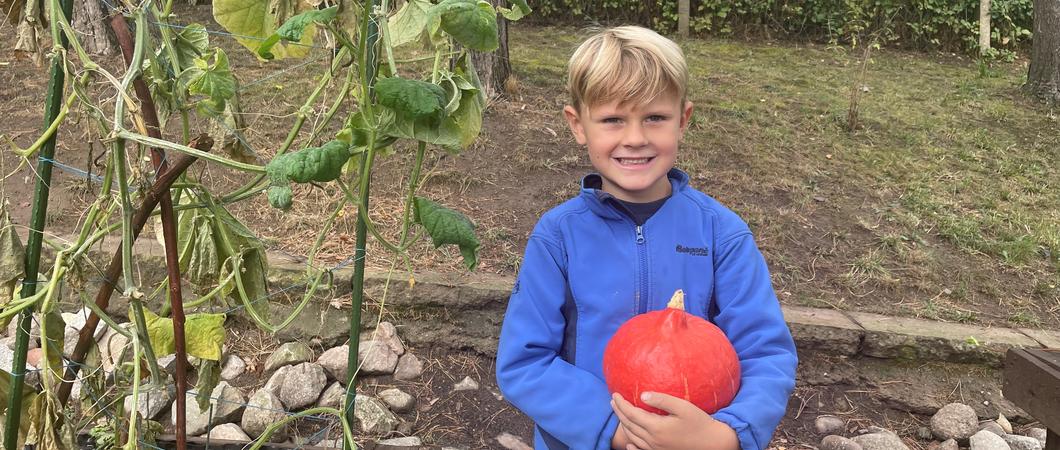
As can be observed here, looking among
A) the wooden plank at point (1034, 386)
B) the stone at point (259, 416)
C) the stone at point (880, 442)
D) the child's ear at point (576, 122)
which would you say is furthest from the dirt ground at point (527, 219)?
the child's ear at point (576, 122)

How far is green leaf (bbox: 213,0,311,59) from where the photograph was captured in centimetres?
157

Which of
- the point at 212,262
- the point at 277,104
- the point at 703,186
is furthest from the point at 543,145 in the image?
the point at 212,262

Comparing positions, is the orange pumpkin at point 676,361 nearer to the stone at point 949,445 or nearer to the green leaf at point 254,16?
the green leaf at point 254,16

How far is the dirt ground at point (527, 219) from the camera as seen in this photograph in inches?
116

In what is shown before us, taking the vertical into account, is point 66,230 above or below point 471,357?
above

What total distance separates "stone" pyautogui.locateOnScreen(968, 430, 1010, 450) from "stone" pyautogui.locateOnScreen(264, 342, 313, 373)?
2470 millimetres

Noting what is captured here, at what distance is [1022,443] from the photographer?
111 inches

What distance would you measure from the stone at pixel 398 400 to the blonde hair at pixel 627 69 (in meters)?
1.57

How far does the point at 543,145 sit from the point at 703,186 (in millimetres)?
953

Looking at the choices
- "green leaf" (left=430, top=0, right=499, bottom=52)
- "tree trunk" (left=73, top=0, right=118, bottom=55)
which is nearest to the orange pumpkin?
"green leaf" (left=430, top=0, right=499, bottom=52)

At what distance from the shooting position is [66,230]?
3.44 metres

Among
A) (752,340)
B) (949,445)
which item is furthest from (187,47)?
(949,445)

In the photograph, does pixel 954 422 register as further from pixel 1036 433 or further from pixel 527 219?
pixel 527 219

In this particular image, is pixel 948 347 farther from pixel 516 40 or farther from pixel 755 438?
pixel 516 40
